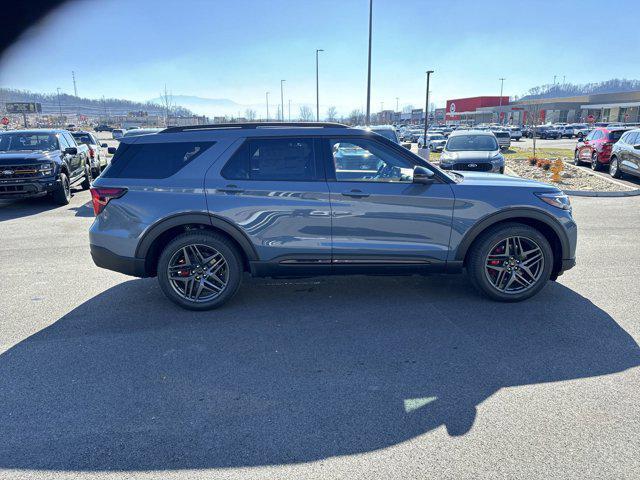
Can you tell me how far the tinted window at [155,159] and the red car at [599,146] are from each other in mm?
16034

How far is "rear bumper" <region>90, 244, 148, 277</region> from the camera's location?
448cm

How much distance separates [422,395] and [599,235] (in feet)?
19.8

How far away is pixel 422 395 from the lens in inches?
122

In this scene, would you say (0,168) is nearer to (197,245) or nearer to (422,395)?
(197,245)

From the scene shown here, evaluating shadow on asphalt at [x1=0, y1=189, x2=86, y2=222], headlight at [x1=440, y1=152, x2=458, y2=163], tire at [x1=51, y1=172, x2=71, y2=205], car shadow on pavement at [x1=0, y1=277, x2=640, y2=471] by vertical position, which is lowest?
shadow on asphalt at [x1=0, y1=189, x2=86, y2=222]

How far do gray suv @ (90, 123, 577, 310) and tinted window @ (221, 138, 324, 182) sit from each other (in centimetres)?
1

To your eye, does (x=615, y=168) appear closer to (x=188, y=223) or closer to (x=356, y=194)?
(x=356, y=194)

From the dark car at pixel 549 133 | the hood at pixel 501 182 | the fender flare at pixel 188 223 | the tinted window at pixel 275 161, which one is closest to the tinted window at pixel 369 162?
the tinted window at pixel 275 161

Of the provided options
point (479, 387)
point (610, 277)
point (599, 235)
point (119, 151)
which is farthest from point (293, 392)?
point (599, 235)

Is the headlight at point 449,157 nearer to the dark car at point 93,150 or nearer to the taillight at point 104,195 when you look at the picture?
the taillight at point 104,195

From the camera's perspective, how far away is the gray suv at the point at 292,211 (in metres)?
4.36

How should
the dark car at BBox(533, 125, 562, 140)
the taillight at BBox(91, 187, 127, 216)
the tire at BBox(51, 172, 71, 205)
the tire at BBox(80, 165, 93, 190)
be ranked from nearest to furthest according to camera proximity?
the taillight at BBox(91, 187, 127, 216), the tire at BBox(51, 172, 71, 205), the tire at BBox(80, 165, 93, 190), the dark car at BBox(533, 125, 562, 140)

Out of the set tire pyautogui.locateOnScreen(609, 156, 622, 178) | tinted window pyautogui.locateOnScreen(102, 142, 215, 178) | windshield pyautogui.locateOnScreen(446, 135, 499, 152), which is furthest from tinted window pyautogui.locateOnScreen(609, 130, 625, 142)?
tinted window pyautogui.locateOnScreen(102, 142, 215, 178)

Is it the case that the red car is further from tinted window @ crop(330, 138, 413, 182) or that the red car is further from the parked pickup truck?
the parked pickup truck
